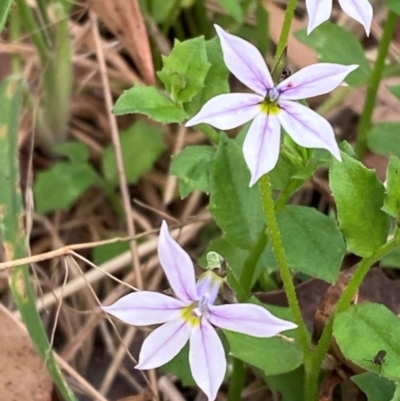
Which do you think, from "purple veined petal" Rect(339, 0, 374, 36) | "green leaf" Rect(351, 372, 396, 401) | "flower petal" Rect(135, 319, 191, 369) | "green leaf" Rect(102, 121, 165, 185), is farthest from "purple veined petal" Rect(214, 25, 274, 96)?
"green leaf" Rect(102, 121, 165, 185)

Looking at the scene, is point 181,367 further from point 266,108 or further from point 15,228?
point 266,108

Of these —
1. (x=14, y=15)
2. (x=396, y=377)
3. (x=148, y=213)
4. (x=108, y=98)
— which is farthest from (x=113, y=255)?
(x=396, y=377)

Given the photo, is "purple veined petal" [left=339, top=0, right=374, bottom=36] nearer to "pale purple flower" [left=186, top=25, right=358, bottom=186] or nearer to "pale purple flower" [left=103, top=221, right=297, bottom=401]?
"pale purple flower" [left=186, top=25, right=358, bottom=186]

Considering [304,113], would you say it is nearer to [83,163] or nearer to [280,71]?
[280,71]

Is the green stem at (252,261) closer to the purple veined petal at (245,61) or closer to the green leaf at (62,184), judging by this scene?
the purple veined petal at (245,61)

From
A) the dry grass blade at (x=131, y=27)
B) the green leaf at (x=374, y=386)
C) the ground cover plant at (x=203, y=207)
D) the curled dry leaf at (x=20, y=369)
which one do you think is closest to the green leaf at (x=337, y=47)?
the ground cover plant at (x=203, y=207)

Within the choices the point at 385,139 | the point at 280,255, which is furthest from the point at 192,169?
the point at 385,139

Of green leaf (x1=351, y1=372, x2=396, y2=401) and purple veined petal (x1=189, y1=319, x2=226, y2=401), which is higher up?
purple veined petal (x1=189, y1=319, x2=226, y2=401)
